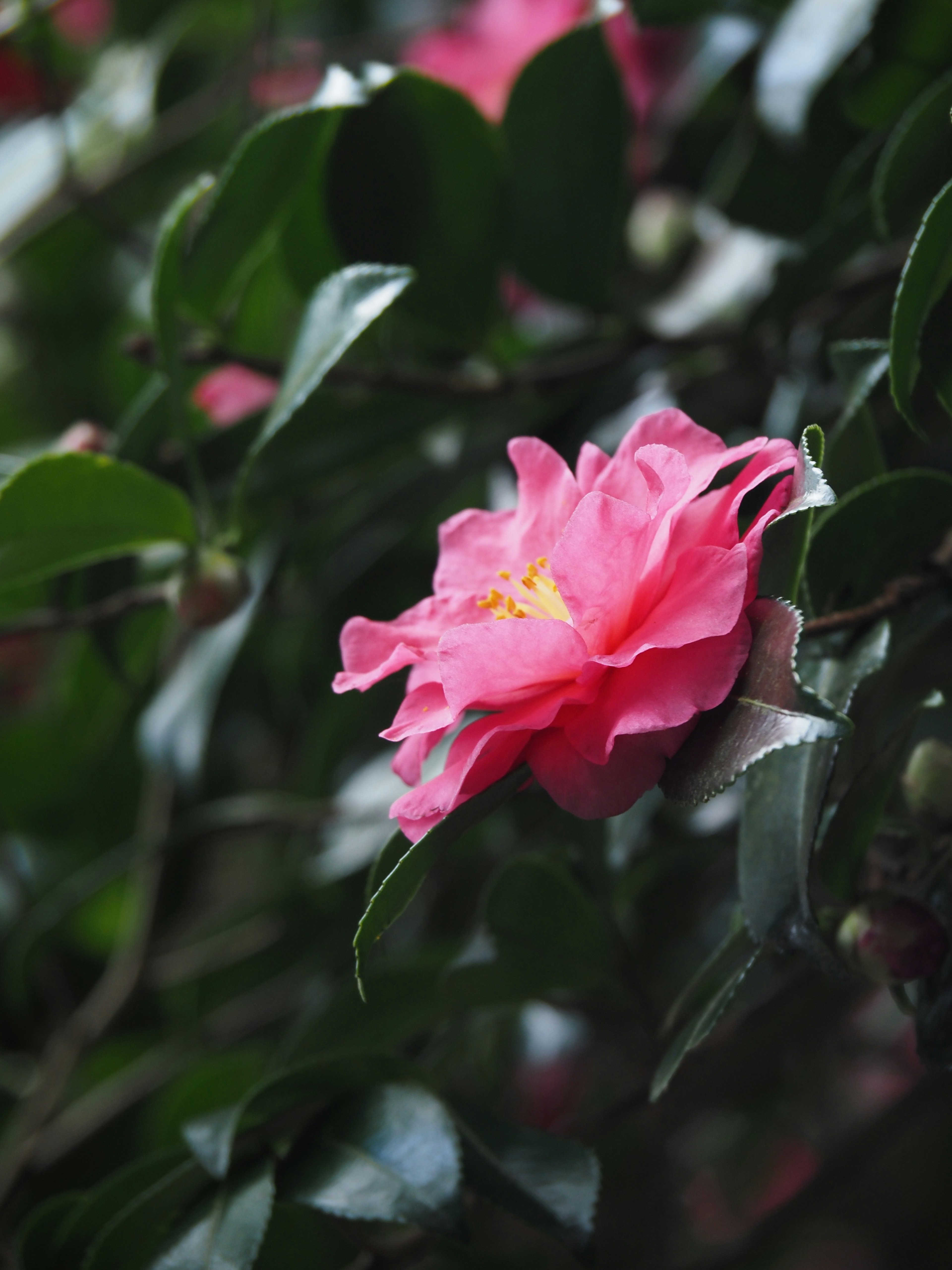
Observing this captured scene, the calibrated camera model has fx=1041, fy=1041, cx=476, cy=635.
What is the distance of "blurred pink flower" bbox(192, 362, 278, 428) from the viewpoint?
82cm

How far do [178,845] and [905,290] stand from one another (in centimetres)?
82

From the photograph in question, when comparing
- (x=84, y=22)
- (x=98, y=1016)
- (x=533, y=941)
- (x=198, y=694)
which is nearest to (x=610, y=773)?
(x=533, y=941)

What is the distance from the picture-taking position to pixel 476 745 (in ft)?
1.12

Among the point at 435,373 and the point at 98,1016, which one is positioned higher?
the point at 435,373

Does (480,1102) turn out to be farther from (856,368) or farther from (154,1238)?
(856,368)

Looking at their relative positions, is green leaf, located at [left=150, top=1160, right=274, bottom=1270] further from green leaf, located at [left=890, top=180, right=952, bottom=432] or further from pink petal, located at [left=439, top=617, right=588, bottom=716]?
green leaf, located at [left=890, top=180, right=952, bottom=432]

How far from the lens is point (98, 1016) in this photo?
0.97 m

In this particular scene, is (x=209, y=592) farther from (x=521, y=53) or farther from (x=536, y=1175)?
(x=521, y=53)

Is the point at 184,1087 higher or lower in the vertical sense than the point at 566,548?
lower

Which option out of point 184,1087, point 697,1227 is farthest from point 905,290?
point 697,1227

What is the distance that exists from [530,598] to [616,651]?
0.08m

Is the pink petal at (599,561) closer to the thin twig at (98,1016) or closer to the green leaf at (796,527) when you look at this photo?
the green leaf at (796,527)

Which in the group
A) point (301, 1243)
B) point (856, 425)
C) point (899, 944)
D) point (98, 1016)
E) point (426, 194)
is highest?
point (426, 194)

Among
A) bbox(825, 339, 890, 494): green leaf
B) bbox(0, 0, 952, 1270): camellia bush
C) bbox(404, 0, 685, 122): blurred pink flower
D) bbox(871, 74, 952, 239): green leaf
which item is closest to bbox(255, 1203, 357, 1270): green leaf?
bbox(0, 0, 952, 1270): camellia bush
